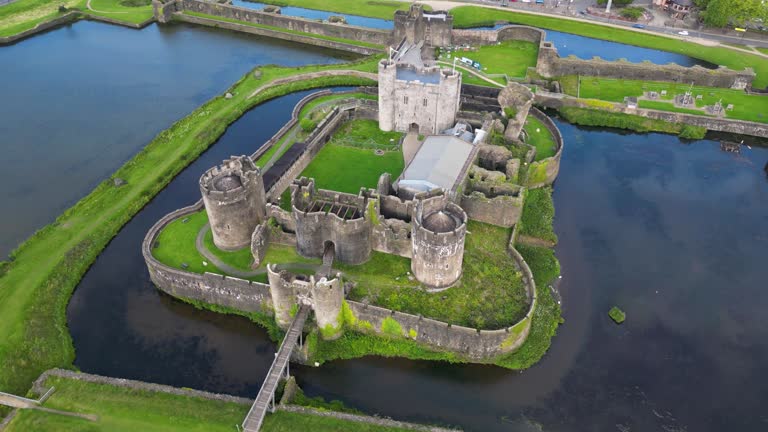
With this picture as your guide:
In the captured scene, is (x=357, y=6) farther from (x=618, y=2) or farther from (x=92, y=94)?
(x=92, y=94)

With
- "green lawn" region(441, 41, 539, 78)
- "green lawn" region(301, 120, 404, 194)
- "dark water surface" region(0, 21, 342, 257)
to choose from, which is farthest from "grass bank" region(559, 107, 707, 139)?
"dark water surface" region(0, 21, 342, 257)

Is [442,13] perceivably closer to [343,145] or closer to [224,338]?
[343,145]

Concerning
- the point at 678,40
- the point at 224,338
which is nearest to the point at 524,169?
the point at 224,338

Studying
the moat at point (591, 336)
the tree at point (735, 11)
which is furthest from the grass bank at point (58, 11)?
the tree at point (735, 11)

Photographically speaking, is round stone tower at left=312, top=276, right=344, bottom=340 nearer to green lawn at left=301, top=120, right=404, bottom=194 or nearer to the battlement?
→ the battlement

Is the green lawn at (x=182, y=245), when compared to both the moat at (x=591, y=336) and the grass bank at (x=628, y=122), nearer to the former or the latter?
the moat at (x=591, y=336)

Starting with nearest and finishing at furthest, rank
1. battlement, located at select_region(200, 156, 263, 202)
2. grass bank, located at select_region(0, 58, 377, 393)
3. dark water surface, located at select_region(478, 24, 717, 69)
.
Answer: grass bank, located at select_region(0, 58, 377, 393), battlement, located at select_region(200, 156, 263, 202), dark water surface, located at select_region(478, 24, 717, 69)
